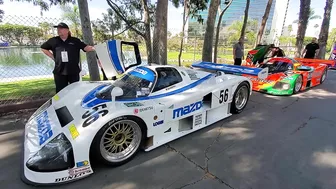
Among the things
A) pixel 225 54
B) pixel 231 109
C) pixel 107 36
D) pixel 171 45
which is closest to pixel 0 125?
→ pixel 231 109

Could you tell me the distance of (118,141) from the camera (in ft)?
7.88

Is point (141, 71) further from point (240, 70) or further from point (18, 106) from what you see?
point (18, 106)

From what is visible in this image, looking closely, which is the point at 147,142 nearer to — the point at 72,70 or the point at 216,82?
the point at 216,82

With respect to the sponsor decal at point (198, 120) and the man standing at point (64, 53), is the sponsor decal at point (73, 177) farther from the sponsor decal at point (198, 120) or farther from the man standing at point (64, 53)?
the man standing at point (64, 53)

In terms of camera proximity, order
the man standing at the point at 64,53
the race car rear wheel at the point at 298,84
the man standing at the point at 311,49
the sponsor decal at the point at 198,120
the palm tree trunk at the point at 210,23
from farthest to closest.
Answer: the man standing at the point at 311,49
the palm tree trunk at the point at 210,23
the race car rear wheel at the point at 298,84
the man standing at the point at 64,53
the sponsor decal at the point at 198,120

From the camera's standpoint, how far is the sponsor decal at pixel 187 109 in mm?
2838

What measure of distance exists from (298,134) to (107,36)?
767cm

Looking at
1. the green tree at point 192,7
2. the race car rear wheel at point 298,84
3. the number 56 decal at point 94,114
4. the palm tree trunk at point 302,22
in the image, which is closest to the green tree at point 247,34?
the palm tree trunk at point 302,22

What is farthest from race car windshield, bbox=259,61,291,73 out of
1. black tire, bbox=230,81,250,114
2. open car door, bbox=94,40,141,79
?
open car door, bbox=94,40,141,79

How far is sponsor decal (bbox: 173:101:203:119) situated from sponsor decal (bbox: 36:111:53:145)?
1554 millimetres

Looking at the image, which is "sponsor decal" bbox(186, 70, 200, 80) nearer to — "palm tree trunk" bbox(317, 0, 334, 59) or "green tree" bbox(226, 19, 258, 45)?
"palm tree trunk" bbox(317, 0, 334, 59)

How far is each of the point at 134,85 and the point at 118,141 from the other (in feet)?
2.93

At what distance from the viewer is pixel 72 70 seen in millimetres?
3561

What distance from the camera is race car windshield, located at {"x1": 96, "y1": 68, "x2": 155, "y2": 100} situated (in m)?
2.72
